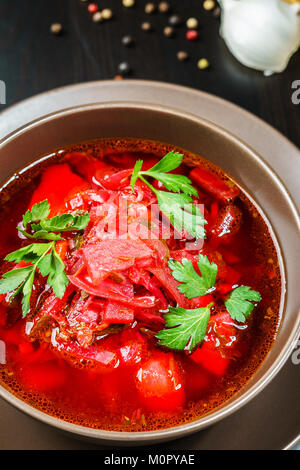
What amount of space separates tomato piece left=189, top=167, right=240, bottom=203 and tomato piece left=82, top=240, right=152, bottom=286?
1.16 feet

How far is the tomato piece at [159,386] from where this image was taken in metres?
1.68

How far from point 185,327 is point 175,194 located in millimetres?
397

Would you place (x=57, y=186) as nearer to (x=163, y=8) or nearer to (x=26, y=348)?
(x=26, y=348)

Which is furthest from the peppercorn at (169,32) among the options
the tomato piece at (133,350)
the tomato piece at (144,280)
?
the tomato piece at (133,350)

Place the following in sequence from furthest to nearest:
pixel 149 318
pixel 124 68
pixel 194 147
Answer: pixel 124 68 < pixel 194 147 < pixel 149 318

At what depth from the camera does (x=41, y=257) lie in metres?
1.60

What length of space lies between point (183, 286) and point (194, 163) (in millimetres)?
458

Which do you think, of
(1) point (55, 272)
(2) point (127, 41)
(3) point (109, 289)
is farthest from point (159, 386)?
(2) point (127, 41)

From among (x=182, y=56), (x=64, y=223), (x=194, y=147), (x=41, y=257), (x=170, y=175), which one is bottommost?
(x=41, y=257)

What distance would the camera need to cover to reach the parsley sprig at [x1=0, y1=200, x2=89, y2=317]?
62.3 inches

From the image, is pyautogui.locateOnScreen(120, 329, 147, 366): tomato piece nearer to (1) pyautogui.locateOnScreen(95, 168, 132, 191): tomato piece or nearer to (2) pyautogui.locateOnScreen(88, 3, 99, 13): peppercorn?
(1) pyautogui.locateOnScreen(95, 168, 132, 191): tomato piece

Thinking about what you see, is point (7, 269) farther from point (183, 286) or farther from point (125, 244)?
point (183, 286)

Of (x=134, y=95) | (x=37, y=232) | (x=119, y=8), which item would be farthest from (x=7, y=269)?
(x=119, y=8)

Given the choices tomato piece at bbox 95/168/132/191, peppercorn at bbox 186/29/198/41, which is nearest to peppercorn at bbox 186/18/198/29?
peppercorn at bbox 186/29/198/41
